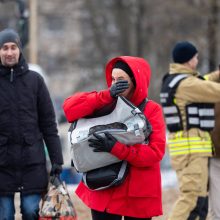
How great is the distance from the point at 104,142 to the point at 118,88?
364 mm

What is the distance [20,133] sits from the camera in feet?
19.3

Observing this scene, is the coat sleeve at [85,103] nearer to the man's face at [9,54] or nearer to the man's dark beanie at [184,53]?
the man's face at [9,54]

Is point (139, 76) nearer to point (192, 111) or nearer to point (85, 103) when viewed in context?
point (85, 103)

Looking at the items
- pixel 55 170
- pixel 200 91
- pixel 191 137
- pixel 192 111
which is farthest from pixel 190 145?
pixel 55 170

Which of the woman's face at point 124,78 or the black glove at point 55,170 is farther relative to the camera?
the black glove at point 55,170

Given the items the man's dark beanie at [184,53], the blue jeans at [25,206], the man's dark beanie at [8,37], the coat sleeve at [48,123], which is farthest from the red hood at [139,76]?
the man's dark beanie at [184,53]

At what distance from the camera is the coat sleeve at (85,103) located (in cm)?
539

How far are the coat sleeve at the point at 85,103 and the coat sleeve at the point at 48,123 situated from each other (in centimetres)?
63

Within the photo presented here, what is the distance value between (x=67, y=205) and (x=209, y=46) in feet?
50.2

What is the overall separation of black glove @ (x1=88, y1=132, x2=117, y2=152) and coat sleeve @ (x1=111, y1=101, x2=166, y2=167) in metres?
0.03

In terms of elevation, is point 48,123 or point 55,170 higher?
point 48,123

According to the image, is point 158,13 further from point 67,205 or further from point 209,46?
point 67,205

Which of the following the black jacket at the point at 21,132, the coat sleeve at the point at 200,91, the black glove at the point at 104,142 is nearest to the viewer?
the black glove at the point at 104,142

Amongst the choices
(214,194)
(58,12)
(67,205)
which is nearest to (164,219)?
(214,194)
